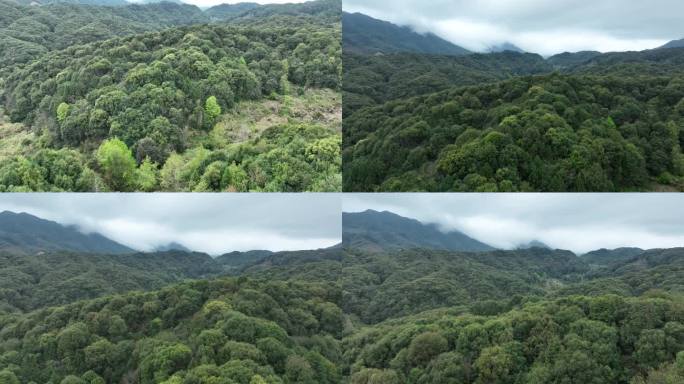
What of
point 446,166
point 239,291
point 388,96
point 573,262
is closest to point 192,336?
point 239,291

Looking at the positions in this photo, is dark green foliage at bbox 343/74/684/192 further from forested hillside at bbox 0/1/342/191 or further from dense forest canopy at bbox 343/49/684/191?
forested hillside at bbox 0/1/342/191

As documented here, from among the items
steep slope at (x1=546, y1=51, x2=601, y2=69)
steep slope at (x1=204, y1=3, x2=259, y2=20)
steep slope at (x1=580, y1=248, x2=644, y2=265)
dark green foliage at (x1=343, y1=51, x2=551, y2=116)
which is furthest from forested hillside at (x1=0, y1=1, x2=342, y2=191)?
steep slope at (x1=580, y1=248, x2=644, y2=265)

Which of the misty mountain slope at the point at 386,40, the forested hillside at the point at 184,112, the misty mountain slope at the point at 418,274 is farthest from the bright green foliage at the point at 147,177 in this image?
the misty mountain slope at the point at 386,40

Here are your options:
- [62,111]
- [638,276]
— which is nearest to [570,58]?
[638,276]

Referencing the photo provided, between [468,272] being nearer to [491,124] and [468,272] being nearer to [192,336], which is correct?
[491,124]

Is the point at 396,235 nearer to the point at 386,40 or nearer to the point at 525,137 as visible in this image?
the point at 525,137
